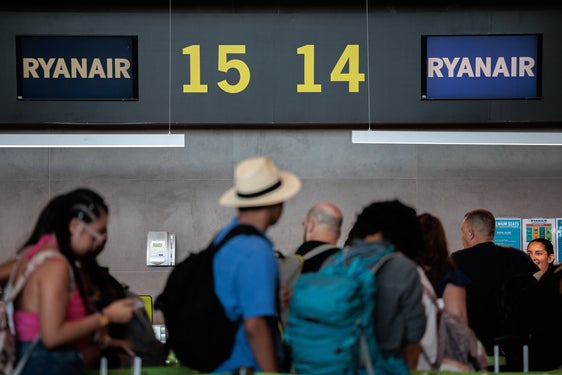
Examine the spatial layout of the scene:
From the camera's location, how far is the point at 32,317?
2.79m

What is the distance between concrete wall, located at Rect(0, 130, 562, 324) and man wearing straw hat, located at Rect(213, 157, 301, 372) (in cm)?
480

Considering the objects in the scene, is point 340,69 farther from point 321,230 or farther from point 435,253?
point 435,253

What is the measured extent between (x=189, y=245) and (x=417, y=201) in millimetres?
2015

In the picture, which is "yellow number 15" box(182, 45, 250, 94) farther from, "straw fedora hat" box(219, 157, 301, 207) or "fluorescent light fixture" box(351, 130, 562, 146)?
"straw fedora hat" box(219, 157, 301, 207)

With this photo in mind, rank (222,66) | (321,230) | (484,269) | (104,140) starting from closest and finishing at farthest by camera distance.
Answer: (321,230), (484,269), (104,140), (222,66)

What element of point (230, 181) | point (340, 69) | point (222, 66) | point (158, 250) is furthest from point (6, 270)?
point (230, 181)

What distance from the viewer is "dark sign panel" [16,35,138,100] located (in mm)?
7012

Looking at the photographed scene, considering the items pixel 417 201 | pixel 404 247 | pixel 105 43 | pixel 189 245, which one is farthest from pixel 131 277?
pixel 404 247

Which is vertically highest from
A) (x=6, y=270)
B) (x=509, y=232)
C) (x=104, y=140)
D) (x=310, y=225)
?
(x=104, y=140)

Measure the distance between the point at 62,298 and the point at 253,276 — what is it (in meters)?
0.58

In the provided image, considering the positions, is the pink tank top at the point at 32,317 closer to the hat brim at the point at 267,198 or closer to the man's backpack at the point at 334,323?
the hat brim at the point at 267,198

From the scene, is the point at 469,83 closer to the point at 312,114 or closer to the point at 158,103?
the point at 312,114

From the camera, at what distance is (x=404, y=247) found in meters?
3.17

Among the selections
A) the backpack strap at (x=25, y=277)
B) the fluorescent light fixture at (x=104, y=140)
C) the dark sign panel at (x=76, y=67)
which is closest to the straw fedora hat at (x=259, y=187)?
the backpack strap at (x=25, y=277)
